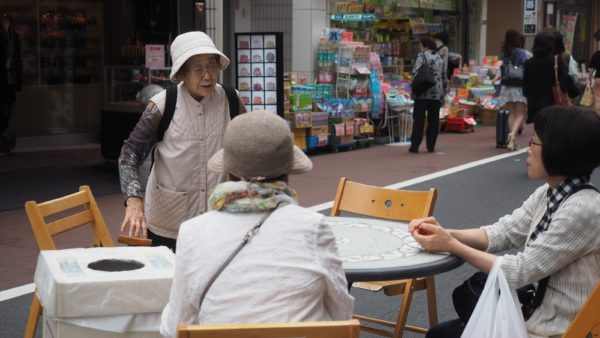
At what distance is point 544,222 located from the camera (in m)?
3.51

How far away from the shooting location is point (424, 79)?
46.7 feet

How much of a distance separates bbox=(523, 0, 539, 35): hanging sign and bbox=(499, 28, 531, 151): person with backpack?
15.9 ft

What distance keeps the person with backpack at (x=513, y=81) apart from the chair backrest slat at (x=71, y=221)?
35.7 feet

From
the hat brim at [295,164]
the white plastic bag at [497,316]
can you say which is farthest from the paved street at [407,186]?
the hat brim at [295,164]

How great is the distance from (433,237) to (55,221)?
1.86 m

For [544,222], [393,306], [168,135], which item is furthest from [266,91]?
[544,222]

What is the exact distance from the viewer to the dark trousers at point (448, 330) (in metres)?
3.71

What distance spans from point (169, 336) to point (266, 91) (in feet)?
33.9

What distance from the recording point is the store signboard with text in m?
13.1

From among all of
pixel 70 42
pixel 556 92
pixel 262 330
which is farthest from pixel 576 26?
pixel 262 330

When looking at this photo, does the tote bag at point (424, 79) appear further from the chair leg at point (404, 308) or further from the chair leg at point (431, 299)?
the chair leg at point (404, 308)

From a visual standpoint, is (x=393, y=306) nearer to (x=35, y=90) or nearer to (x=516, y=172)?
(x=516, y=172)

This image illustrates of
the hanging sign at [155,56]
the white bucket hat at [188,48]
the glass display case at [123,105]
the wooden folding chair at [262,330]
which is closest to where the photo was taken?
the wooden folding chair at [262,330]

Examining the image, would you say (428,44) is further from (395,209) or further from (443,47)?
(395,209)
